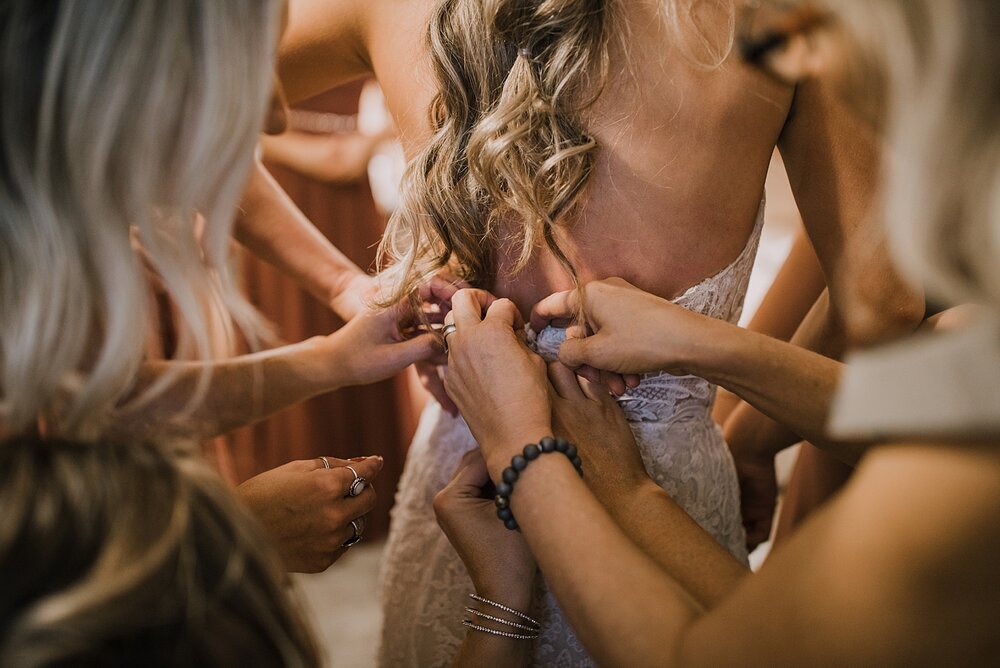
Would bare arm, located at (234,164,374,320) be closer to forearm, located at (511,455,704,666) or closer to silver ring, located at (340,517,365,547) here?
silver ring, located at (340,517,365,547)

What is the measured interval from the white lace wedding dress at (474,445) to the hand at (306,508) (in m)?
0.19

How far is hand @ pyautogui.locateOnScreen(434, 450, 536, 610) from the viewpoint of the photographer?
108cm

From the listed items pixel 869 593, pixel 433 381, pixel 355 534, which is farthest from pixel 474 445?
pixel 869 593

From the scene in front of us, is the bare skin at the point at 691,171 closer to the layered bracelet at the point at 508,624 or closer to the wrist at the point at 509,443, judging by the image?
the wrist at the point at 509,443

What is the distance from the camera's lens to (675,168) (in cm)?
110

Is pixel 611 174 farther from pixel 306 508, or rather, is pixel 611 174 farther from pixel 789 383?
pixel 306 508

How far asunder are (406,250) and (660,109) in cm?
45

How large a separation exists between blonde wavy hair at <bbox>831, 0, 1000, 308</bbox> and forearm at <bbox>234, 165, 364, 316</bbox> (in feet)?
4.05

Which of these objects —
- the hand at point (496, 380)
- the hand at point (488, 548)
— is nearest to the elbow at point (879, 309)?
the hand at point (496, 380)

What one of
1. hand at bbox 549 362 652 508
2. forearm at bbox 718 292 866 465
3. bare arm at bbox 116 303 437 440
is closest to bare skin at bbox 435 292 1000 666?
hand at bbox 549 362 652 508

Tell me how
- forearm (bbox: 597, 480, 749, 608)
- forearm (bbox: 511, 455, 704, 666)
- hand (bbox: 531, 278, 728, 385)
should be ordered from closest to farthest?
forearm (bbox: 511, 455, 704, 666)
forearm (bbox: 597, 480, 749, 608)
hand (bbox: 531, 278, 728, 385)

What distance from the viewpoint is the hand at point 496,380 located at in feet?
3.16

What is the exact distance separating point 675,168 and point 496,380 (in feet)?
1.30

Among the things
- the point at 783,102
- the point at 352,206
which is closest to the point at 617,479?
the point at 783,102
